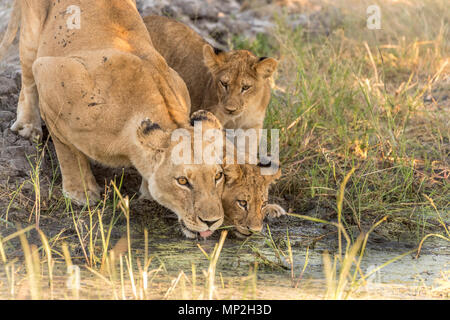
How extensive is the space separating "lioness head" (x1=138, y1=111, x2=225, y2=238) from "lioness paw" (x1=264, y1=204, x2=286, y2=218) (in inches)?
33.3

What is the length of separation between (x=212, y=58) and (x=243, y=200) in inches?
74.6

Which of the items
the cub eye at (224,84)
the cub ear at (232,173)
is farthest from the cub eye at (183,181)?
the cub eye at (224,84)

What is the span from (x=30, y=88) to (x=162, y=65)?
138 cm

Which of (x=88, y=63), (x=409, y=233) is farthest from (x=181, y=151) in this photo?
(x=409, y=233)

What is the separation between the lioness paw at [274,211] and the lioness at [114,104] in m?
0.77

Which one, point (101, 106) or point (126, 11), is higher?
point (126, 11)

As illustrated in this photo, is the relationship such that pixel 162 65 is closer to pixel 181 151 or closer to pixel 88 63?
pixel 88 63

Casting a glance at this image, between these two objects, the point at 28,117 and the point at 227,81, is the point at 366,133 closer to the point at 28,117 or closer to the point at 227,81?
the point at 227,81

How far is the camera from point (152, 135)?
461cm

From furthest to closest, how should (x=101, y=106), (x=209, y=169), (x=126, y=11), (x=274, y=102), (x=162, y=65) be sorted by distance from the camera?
(x=274, y=102) < (x=126, y=11) < (x=162, y=65) < (x=101, y=106) < (x=209, y=169)

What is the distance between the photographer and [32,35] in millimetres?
5992

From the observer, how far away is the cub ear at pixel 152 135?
4590mm

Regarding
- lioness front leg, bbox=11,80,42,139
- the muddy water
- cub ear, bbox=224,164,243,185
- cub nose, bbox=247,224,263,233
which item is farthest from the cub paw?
lioness front leg, bbox=11,80,42,139
